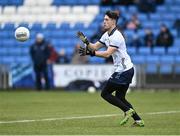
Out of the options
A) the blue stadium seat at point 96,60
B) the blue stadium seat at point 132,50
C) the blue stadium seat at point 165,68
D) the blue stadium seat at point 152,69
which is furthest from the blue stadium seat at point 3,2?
the blue stadium seat at point 165,68

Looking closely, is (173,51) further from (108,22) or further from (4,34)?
(108,22)

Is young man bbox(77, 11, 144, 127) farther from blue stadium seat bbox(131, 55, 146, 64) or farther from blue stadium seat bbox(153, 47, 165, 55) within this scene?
blue stadium seat bbox(153, 47, 165, 55)

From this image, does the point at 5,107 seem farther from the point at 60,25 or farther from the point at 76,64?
the point at 60,25

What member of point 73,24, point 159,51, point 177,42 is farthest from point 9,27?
point 177,42

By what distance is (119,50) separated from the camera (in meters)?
15.1

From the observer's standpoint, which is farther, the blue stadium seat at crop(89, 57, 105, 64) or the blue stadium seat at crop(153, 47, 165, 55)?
the blue stadium seat at crop(153, 47, 165, 55)

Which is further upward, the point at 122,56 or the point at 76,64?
the point at 122,56

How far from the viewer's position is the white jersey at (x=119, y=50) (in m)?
15.0

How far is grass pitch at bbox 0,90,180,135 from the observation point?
13703mm

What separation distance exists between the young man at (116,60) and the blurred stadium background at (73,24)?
16848 millimetres

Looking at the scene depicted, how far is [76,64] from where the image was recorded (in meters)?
31.8

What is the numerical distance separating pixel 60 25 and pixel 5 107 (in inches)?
703

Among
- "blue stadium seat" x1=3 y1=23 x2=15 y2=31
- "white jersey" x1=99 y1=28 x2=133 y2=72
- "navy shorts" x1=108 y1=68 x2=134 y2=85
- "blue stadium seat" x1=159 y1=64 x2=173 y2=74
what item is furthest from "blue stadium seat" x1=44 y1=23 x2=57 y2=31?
"navy shorts" x1=108 y1=68 x2=134 y2=85

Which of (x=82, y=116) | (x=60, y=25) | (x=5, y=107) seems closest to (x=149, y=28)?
(x=60, y=25)
